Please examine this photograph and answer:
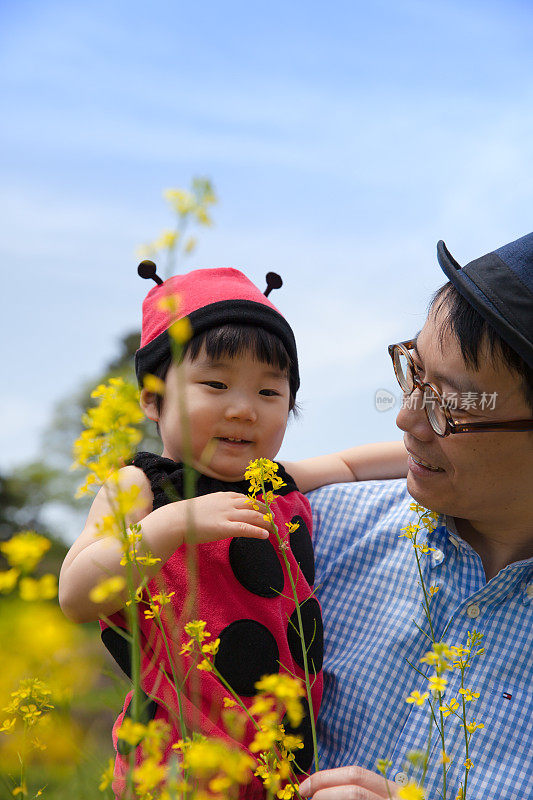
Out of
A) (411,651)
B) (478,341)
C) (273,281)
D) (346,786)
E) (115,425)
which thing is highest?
(273,281)

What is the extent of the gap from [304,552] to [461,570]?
1.50 feet

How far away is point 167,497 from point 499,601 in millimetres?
953

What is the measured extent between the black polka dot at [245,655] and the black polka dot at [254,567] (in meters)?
0.10

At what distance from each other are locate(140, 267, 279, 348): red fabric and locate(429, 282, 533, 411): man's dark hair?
66 cm

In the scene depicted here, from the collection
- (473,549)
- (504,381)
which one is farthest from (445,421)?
(473,549)

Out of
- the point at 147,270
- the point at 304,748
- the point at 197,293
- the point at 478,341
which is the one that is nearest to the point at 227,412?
the point at 197,293

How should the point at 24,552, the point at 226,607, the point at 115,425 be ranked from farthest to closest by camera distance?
the point at 226,607
the point at 115,425
the point at 24,552

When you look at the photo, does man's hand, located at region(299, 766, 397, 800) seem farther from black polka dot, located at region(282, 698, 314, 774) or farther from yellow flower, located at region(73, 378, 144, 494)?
yellow flower, located at region(73, 378, 144, 494)

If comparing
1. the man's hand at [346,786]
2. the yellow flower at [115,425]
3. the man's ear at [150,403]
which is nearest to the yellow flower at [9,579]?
the yellow flower at [115,425]

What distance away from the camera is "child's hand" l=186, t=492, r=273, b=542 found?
160cm

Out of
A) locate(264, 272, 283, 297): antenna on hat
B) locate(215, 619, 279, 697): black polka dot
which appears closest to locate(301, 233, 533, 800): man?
locate(215, 619, 279, 697): black polka dot

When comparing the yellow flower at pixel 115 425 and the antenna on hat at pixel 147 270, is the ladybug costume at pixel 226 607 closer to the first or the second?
the antenna on hat at pixel 147 270

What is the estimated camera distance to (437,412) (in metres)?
1.92

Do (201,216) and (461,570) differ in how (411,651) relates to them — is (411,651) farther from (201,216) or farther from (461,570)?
(201,216)
